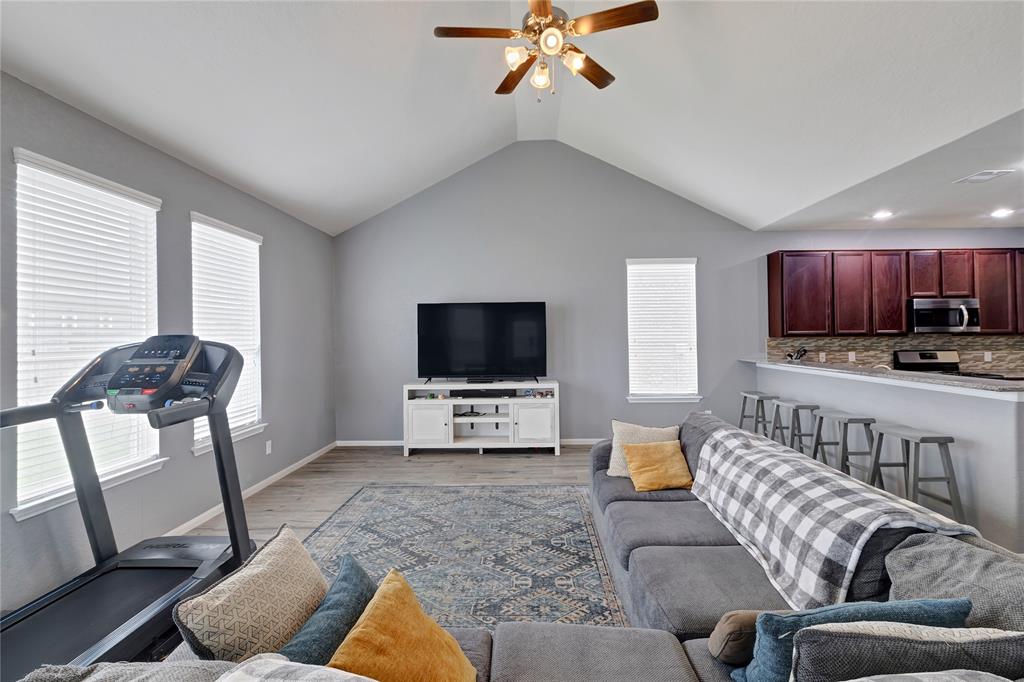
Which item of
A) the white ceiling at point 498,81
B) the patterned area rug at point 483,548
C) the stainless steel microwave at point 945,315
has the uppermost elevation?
the white ceiling at point 498,81

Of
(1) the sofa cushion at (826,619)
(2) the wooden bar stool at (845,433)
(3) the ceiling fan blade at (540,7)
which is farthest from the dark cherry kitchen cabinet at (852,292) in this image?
(1) the sofa cushion at (826,619)

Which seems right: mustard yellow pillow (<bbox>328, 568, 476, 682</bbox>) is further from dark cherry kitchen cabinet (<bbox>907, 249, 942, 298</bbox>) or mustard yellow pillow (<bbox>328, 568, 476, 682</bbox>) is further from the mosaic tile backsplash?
dark cherry kitchen cabinet (<bbox>907, 249, 942, 298</bbox>)

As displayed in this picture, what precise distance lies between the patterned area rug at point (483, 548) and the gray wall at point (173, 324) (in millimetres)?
1038

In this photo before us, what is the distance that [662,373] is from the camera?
5406 mm

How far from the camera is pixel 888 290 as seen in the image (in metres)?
4.92

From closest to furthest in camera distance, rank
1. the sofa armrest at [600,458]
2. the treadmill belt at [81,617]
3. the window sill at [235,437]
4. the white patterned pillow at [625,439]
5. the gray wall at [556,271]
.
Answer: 1. the treadmill belt at [81,617]
2. the white patterned pillow at [625,439]
3. the sofa armrest at [600,458]
4. the window sill at [235,437]
5. the gray wall at [556,271]

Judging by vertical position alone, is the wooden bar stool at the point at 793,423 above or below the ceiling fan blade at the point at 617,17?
below

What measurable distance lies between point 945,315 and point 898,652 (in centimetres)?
571

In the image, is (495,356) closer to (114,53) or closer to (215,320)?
(215,320)

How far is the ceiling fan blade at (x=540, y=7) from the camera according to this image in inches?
90.3

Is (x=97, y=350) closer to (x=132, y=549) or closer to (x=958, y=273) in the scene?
(x=132, y=549)

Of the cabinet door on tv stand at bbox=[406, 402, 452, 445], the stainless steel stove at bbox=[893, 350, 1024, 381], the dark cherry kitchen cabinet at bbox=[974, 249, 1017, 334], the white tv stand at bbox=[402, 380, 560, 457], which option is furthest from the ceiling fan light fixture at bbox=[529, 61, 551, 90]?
the dark cherry kitchen cabinet at bbox=[974, 249, 1017, 334]

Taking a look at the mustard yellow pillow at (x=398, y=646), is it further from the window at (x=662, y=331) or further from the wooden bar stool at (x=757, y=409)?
the window at (x=662, y=331)

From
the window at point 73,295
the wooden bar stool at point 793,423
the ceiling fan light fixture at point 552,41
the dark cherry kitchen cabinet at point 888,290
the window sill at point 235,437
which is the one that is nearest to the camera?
the window at point 73,295
